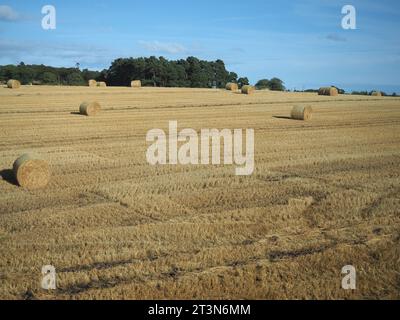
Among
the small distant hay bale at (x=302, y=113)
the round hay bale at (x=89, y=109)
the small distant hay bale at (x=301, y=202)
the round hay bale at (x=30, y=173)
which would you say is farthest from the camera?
the round hay bale at (x=89, y=109)

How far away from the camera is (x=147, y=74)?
7594cm

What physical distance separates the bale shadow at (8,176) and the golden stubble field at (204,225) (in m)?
0.03

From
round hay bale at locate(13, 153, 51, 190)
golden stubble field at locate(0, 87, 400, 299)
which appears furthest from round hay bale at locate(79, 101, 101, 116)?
round hay bale at locate(13, 153, 51, 190)

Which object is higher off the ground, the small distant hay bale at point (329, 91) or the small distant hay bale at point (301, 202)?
the small distant hay bale at point (329, 91)

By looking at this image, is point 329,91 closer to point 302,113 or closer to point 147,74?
point 302,113

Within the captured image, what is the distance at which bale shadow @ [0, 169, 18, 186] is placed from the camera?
11.9 meters

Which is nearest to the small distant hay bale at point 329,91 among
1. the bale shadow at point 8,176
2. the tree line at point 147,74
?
the tree line at point 147,74

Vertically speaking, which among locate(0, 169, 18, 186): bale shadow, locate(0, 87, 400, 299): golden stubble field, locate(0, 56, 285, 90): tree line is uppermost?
locate(0, 56, 285, 90): tree line

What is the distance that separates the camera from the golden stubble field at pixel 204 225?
20.8 feet

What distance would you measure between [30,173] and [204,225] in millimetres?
5042

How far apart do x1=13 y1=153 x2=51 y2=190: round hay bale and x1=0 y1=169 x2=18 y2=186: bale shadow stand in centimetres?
45

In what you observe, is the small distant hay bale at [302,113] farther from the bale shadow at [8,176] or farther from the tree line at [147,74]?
the tree line at [147,74]

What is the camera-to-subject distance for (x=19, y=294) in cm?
611

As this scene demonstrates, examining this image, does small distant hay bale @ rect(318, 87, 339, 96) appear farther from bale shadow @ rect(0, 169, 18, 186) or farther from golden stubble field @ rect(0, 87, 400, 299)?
bale shadow @ rect(0, 169, 18, 186)
